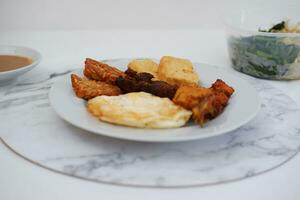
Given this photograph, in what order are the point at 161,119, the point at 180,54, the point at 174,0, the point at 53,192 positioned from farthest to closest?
the point at 174,0 < the point at 180,54 < the point at 161,119 < the point at 53,192

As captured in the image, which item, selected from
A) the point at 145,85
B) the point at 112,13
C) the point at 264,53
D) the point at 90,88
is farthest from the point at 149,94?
the point at 112,13

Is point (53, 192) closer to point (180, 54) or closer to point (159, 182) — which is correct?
point (159, 182)

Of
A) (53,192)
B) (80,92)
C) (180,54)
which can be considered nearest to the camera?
(53,192)

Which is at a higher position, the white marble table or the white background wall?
the white background wall

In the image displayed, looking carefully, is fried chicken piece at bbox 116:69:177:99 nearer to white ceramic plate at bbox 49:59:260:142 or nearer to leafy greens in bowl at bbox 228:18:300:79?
Result: white ceramic plate at bbox 49:59:260:142

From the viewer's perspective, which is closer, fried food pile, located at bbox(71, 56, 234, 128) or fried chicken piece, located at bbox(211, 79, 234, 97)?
fried food pile, located at bbox(71, 56, 234, 128)

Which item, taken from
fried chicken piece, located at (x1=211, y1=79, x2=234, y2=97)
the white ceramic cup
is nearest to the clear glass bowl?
fried chicken piece, located at (x1=211, y1=79, x2=234, y2=97)

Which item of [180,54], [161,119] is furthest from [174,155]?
[180,54]

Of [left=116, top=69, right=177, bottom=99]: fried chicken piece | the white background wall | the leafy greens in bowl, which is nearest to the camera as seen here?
[left=116, top=69, right=177, bottom=99]: fried chicken piece
